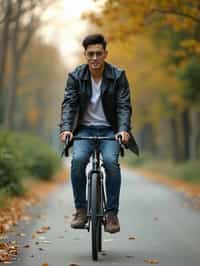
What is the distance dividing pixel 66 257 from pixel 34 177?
706 inches

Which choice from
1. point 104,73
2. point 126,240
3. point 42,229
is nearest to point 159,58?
point 42,229

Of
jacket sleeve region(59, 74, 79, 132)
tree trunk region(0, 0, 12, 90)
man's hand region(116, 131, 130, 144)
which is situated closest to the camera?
man's hand region(116, 131, 130, 144)

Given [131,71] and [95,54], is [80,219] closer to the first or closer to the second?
[95,54]

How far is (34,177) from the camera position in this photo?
25.8 meters

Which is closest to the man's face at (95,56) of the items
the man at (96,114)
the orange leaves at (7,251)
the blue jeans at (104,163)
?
the man at (96,114)

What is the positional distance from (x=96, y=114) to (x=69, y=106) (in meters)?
0.30

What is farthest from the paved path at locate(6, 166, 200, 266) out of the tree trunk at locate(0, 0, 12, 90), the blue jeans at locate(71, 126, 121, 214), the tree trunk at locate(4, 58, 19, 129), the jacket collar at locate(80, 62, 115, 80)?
the tree trunk at locate(4, 58, 19, 129)

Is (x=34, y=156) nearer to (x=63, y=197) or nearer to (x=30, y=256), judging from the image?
(x=63, y=197)

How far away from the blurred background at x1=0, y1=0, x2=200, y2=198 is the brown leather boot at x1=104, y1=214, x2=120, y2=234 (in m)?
4.94

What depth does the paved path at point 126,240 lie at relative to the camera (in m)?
7.90

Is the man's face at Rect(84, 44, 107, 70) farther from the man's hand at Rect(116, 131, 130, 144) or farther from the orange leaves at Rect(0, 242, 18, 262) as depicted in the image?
the orange leaves at Rect(0, 242, 18, 262)

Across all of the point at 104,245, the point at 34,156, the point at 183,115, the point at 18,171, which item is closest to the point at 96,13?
the point at 18,171

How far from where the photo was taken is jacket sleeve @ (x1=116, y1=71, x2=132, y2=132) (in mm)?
7840

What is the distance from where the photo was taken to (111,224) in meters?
8.02
